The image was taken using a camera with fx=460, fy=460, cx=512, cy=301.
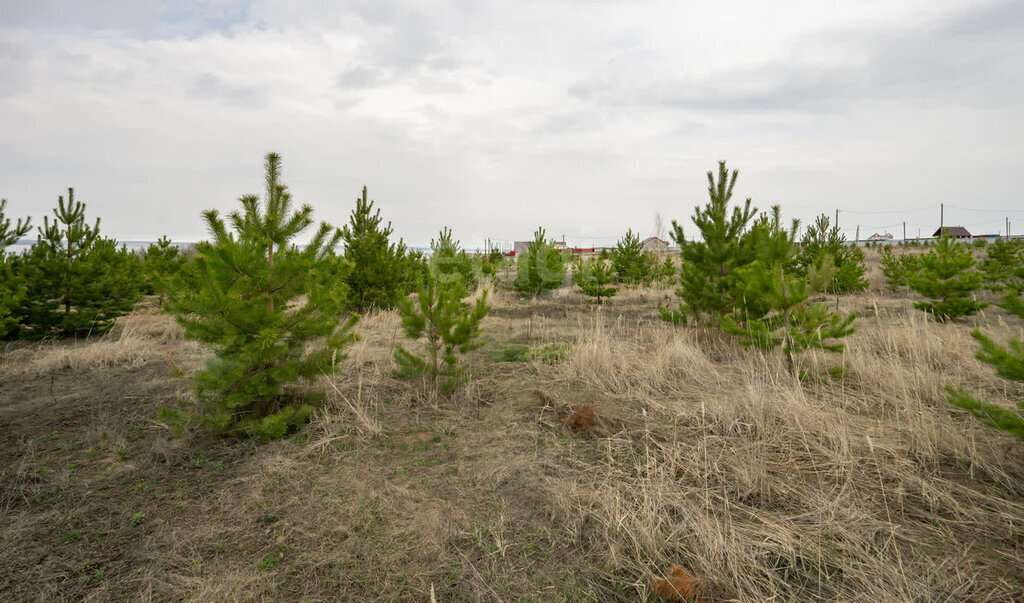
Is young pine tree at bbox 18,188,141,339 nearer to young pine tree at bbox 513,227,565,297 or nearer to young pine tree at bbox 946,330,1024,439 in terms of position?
young pine tree at bbox 513,227,565,297

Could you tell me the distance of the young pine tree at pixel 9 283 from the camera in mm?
6539

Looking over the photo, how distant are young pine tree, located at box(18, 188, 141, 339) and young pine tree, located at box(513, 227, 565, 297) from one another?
354 inches

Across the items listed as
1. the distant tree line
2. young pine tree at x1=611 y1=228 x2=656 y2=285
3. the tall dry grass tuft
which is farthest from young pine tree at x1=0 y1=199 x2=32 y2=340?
young pine tree at x1=611 y1=228 x2=656 y2=285

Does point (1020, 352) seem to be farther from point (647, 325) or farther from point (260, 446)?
point (647, 325)

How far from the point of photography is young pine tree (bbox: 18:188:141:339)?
303 inches

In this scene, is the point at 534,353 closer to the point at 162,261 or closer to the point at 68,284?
the point at 68,284

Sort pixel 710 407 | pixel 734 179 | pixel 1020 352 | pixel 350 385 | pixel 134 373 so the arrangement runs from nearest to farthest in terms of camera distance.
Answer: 1. pixel 1020 352
2. pixel 710 407
3. pixel 350 385
4. pixel 134 373
5. pixel 734 179

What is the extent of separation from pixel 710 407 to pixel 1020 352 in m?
2.05

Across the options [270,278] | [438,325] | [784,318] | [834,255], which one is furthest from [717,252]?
[834,255]

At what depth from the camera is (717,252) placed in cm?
685

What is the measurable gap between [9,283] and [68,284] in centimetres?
72

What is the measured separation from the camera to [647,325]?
29.1 feet

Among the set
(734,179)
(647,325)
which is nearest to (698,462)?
(734,179)

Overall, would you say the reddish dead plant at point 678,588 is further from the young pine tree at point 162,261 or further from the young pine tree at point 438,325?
the young pine tree at point 162,261
